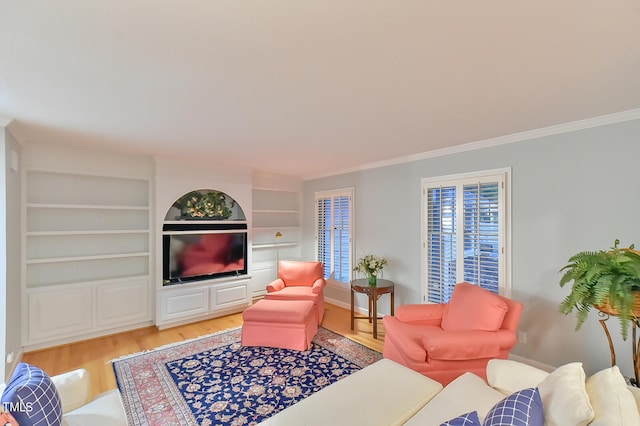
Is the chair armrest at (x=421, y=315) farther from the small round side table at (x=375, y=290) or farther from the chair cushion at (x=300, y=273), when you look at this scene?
the chair cushion at (x=300, y=273)

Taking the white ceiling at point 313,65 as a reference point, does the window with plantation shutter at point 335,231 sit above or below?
below

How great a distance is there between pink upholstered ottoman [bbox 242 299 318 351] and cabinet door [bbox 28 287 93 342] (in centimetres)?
202

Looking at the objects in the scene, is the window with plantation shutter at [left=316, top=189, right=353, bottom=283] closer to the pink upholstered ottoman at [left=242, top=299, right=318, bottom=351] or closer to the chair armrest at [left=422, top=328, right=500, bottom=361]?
the pink upholstered ottoman at [left=242, top=299, right=318, bottom=351]

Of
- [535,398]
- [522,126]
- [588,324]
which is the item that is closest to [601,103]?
[522,126]

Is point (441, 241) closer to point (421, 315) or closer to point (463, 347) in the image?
point (421, 315)

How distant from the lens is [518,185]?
291 centimetres

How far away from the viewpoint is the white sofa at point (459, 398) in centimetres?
113

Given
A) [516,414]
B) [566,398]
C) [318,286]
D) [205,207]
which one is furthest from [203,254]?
[566,398]

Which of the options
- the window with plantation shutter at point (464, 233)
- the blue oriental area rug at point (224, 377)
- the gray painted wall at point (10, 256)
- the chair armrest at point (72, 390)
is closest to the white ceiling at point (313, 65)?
the gray painted wall at point (10, 256)

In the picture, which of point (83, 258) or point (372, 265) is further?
point (372, 265)

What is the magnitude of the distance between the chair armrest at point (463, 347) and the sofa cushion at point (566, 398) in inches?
32.8

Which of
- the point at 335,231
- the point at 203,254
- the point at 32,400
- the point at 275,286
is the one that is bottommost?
the point at 275,286

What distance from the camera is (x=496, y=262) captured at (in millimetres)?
3045

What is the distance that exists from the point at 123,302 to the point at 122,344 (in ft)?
1.87
